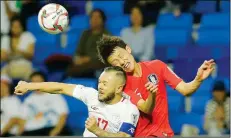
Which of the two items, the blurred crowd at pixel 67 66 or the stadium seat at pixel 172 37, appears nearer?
the blurred crowd at pixel 67 66

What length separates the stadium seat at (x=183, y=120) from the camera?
412 inches

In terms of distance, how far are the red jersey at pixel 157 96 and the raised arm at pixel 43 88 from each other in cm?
60

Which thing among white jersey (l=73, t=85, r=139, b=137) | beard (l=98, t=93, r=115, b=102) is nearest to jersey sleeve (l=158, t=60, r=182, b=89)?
white jersey (l=73, t=85, r=139, b=137)

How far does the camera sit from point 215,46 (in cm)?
1106

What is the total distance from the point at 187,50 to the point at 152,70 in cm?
417

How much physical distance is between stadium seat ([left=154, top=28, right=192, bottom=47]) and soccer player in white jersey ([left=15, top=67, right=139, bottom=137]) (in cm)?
472

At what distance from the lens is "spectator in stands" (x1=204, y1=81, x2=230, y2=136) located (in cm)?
1012

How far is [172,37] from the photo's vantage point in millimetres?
11266

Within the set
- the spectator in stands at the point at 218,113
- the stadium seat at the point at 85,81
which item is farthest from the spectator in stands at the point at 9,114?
the spectator in stands at the point at 218,113

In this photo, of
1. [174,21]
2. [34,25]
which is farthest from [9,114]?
[174,21]

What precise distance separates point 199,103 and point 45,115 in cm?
233

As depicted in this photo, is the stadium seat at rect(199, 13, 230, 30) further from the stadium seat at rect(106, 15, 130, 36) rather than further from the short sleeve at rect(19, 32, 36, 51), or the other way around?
the short sleeve at rect(19, 32, 36, 51)

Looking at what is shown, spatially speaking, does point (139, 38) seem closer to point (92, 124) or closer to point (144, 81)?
point (144, 81)

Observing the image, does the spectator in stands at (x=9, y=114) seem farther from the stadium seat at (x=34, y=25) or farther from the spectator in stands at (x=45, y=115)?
the stadium seat at (x=34, y=25)
